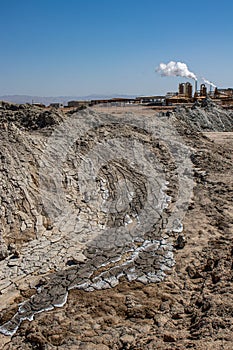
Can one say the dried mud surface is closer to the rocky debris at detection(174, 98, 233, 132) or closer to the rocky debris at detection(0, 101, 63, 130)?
the rocky debris at detection(0, 101, 63, 130)

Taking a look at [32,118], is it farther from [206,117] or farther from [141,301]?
[206,117]

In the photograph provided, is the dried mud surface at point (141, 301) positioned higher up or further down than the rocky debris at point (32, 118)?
further down

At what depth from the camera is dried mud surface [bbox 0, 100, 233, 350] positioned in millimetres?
4375

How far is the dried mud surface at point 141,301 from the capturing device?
4375 millimetres

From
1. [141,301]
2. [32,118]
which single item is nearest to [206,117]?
[32,118]

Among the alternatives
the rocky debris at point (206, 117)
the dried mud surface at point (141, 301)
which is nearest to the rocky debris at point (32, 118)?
the dried mud surface at point (141, 301)

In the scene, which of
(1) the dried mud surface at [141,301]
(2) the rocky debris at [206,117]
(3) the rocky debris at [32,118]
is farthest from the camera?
(2) the rocky debris at [206,117]

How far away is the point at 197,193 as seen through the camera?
9852 millimetres

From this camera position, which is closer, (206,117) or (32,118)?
(32,118)

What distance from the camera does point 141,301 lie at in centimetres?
529

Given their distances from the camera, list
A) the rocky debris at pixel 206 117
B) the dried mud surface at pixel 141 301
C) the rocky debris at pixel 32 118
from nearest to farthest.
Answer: the dried mud surface at pixel 141 301, the rocky debris at pixel 32 118, the rocky debris at pixel 206 117

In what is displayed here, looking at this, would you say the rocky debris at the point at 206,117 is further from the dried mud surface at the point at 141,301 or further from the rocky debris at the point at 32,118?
the dried mud surface at the point at 141,301

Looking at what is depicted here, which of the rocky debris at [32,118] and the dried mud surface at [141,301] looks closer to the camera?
the dried mud surface at [141,301]

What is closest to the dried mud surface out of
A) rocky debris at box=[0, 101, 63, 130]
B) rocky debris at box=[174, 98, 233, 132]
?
rocky debris at box=[0, 101, 63, 130]
